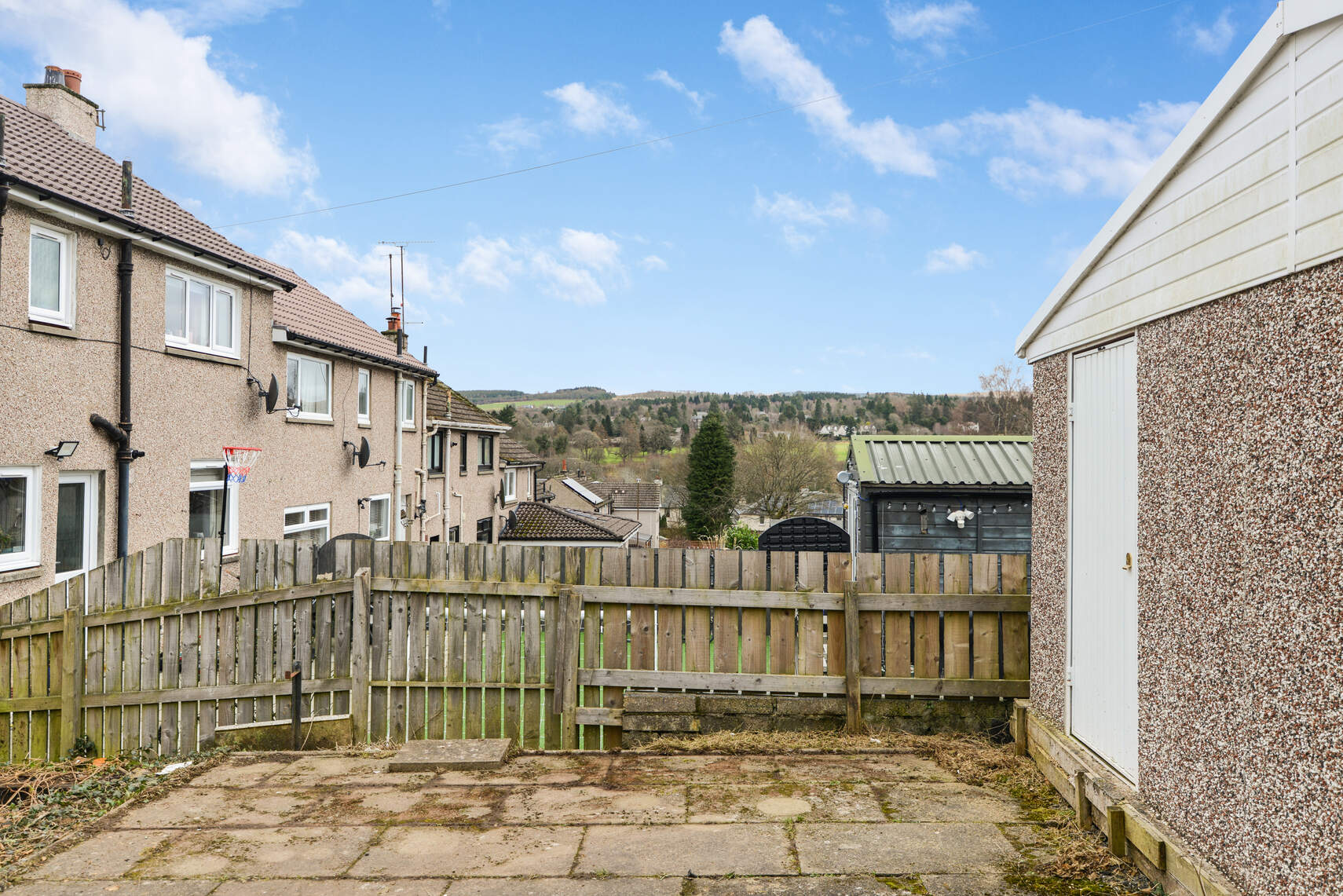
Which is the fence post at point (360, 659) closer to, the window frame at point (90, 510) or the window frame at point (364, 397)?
the window frame at point (90, 510)

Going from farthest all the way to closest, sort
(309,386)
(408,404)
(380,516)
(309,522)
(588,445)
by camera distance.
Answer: (588,445) < (408,404) < (380,516) < (309,522) < (309,386)

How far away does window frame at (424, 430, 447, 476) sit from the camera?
80.1 feet

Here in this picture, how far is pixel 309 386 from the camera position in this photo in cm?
1630

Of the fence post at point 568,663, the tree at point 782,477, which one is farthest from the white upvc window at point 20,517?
the tree at point 782,477

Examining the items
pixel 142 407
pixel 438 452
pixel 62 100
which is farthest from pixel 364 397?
pixel 142 407

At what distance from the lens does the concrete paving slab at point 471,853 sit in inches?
166

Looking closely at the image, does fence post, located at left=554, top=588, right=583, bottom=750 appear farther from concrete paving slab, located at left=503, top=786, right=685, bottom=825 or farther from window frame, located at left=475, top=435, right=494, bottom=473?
window frame, located at left=475, top=435, right=494, bottom=473

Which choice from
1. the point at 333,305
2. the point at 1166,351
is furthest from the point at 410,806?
the point at 333,305

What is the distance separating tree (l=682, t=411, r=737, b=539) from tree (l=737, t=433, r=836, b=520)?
2.22 metres

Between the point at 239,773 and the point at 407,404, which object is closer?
the point at 239,773

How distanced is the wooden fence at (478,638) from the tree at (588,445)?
76.6m

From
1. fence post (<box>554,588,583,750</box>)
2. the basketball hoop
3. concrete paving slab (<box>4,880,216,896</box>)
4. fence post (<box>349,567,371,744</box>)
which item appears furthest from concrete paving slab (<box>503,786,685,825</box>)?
the basketball hoop

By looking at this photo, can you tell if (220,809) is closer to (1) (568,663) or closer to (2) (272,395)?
(1) (568,663)

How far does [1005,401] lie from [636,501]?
26.3 metres
